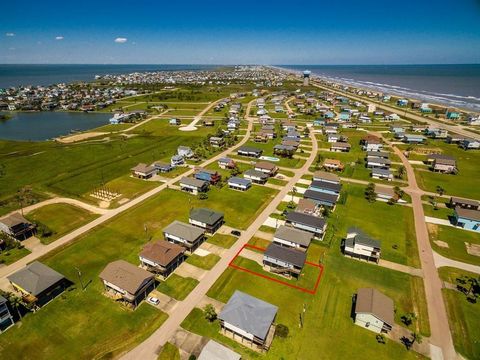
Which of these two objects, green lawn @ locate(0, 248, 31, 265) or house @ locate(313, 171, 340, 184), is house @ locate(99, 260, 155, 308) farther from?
house @ locate(313, 171, 340, 184)

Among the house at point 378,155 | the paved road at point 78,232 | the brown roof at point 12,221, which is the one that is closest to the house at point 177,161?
the paved road at point 78,232

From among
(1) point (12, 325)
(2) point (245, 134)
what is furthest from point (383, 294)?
(2) point (245, 134)

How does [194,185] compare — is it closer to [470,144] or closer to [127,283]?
[127,283]

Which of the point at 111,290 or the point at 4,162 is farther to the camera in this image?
the point at 4,162

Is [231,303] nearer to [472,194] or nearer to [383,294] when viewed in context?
[383,294]

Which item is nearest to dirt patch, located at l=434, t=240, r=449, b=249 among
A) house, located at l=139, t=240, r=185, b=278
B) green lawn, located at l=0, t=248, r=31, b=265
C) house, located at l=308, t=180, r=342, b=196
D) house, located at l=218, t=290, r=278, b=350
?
house, located at l=308, t=180, r=342, b=196
